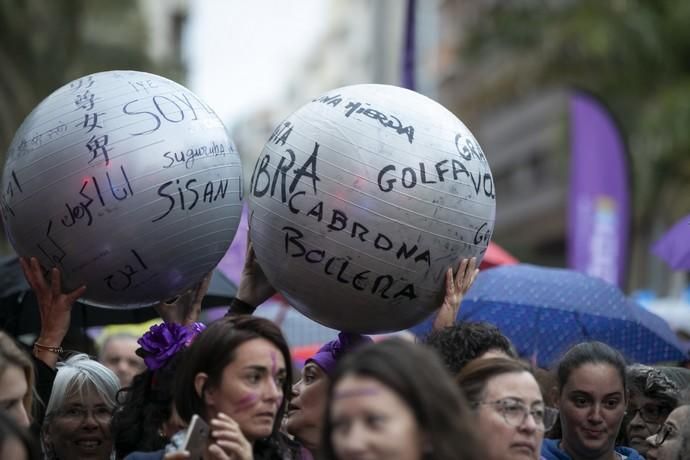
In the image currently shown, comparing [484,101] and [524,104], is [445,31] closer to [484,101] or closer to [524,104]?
[524,104]

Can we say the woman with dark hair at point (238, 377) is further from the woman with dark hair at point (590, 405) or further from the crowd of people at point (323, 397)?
the woman with dark hair at point (590, 405)

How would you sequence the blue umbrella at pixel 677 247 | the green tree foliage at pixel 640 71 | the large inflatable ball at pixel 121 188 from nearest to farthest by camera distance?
the large inflatable ball at pixel 121 188 → the blue umbrella at pixel 677 247 → the green tree foliage at pixel 640 71

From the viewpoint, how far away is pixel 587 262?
15398 millimetres

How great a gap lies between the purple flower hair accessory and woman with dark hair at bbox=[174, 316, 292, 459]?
429mm

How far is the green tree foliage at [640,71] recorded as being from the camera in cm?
2350

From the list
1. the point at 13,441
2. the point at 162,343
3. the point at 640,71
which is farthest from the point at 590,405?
the point at 640,71

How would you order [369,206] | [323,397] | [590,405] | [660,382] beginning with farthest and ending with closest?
[660,382]
[590,405]
[323,397]
[369,206]

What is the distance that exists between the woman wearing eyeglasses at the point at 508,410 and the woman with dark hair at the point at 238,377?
55 centimetres

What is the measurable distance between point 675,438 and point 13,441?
2381 millimetres

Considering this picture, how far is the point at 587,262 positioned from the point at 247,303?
1025 cm

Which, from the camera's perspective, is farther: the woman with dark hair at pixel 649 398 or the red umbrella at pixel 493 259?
the red umbrella at pixel 493 259

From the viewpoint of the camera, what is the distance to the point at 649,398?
5.93 m

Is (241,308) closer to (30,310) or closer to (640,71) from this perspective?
(30,310)

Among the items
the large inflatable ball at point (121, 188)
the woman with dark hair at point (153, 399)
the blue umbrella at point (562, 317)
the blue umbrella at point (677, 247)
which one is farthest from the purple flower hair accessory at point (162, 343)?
the blue umbrella at point (677, 247)
